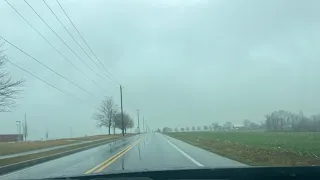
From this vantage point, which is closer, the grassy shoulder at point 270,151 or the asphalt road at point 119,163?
the asphalt road at point 119,163

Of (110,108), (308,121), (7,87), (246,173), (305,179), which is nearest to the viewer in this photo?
(305,179)

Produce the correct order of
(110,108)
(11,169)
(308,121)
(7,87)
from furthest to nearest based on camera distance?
(308,121)
(110,108)
(7,87)
(11,169)

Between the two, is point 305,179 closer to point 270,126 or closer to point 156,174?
point 156,174

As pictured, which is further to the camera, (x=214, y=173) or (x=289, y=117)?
(x=289, y=117)

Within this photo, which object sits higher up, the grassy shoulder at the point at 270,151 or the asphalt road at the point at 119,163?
the asphalt road at the point at 119,163

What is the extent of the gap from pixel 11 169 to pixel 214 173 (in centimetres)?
1484

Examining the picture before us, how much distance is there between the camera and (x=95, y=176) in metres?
6.39

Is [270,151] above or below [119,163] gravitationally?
below

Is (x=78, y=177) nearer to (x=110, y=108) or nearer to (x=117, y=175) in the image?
(x=117, y=175)

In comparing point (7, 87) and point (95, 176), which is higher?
point (7, 87)

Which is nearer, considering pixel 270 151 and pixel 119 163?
pixel 119 163

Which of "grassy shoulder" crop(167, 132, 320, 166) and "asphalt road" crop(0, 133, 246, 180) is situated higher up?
"asphalt road" crop(0, 133, 246, 180)

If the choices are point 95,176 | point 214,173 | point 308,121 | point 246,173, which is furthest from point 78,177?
point 308,121

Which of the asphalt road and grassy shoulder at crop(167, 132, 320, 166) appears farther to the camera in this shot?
grassy shoulder at crop(167, 132, 320, 166)
